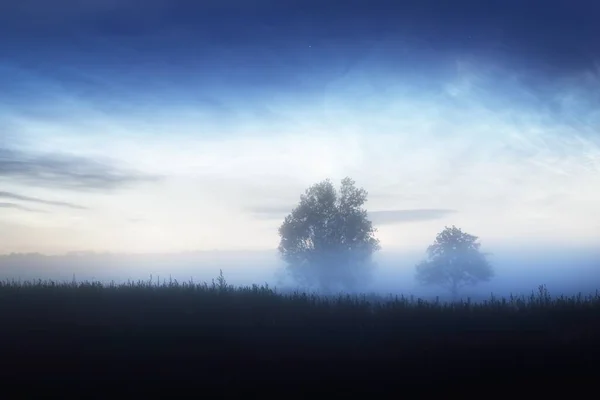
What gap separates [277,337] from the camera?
15.1m

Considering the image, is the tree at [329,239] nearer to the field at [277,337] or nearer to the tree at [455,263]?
the tree at [455,263]

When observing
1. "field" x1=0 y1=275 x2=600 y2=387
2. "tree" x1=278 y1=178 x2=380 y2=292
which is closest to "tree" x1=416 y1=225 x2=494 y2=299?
"tree" x1=278 y1=178 x2=380 y2=292

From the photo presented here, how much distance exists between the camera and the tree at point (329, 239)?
44.5 metres

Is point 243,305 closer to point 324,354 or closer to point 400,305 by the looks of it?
point 400,305

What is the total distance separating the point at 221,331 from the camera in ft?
52.5

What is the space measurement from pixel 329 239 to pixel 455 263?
1470 centimetres

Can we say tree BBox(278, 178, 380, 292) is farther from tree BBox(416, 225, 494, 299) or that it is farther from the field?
the field

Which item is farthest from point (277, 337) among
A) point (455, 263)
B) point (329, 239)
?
point (455, 263)

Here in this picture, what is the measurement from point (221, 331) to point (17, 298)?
10.2 meters

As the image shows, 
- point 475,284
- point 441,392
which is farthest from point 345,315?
point 475,284

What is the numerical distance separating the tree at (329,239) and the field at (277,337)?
2198 cm

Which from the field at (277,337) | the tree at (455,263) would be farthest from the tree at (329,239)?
the field at (277,337)

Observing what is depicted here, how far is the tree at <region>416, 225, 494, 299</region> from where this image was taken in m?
51.7

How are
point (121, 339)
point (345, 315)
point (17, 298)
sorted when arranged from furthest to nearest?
point (17, 298), point (345, 315), point (121, 339)
